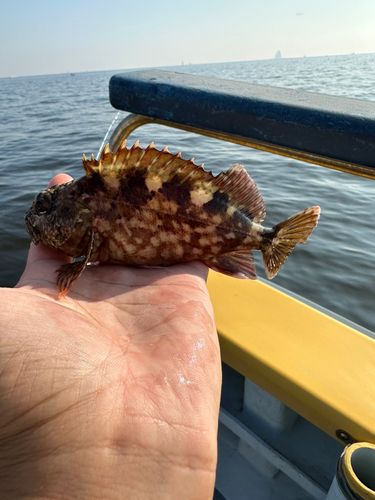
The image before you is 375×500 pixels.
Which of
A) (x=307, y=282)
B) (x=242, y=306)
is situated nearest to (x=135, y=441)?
(x=242, y=306)

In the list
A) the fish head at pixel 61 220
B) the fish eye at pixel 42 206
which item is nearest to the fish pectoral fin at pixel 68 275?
the fish head at pixel 61 220

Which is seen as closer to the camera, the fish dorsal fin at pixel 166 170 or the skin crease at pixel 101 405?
the skin crease at pixel 101 405

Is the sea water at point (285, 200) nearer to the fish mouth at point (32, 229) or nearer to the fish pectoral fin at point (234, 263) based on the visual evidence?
the fish pectoral fin at point (234, 263)

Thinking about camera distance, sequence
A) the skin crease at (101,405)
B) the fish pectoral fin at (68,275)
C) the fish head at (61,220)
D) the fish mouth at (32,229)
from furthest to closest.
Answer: the fish mouth at (32,229) → the fish head at (61,220) → the fish pectoral fin at (68,275) → the skin crease at (101,405)

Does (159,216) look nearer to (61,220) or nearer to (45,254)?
(61,220)

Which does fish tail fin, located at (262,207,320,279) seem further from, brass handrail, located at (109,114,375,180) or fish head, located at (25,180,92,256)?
fish head, located at (25,180,92,256)

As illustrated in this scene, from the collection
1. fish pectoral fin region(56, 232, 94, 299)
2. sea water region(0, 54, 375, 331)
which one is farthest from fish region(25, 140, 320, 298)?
sea water region(0, 54, 375, 331)

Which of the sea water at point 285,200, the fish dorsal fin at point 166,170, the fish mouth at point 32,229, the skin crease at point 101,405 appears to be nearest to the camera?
the skin crease at point 101,405
